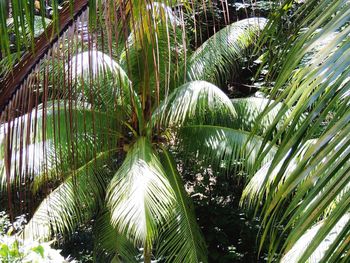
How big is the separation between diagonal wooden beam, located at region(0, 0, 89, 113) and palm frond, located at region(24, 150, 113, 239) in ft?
12.7

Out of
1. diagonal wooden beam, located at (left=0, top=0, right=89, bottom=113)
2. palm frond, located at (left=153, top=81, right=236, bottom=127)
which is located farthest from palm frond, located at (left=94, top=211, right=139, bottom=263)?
diagonal wooden beam, located at (left=0, top=0, right=89, bottom=113)

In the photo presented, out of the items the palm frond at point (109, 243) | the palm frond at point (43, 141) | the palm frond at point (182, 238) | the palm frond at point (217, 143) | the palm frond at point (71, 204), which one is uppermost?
the palm frond at point (43, 141)

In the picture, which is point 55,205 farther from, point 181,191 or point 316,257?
point 316,257

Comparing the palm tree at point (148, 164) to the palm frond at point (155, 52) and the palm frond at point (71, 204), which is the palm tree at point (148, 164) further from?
the palm frond at point (155, 52)

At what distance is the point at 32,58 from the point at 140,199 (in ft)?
13.5

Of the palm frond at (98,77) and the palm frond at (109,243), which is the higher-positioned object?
the palm frond at (98,77)

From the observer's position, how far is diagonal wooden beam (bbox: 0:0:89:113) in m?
1.45

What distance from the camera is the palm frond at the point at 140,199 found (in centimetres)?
544

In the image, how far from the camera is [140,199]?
219 inches

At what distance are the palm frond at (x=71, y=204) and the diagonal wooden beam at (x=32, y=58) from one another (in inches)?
152

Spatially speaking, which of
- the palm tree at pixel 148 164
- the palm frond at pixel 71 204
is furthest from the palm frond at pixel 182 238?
the palm frond at pixel 71 204

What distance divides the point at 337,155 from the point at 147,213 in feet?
16.1

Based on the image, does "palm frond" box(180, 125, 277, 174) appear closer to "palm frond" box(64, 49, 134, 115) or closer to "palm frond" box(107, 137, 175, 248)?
"palm frond" box(107, 137, 175, 248)

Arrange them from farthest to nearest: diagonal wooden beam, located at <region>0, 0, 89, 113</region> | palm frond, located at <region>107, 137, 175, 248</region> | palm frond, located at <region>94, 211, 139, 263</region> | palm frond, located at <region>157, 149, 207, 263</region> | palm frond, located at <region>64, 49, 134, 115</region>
→ 1. palm frond, located at <region>94, 211, 139, 263</region>
2. palm frond, located at <region>157, 149, 207, 263</region>
3. palm frond, located at <region>107, 137, 175, 248</region>
4. diagonal wooden beam, located at <region>0, 0, 89, 113</region>
5. palm frond, located at <region>64, 49, 134, 115</region>
